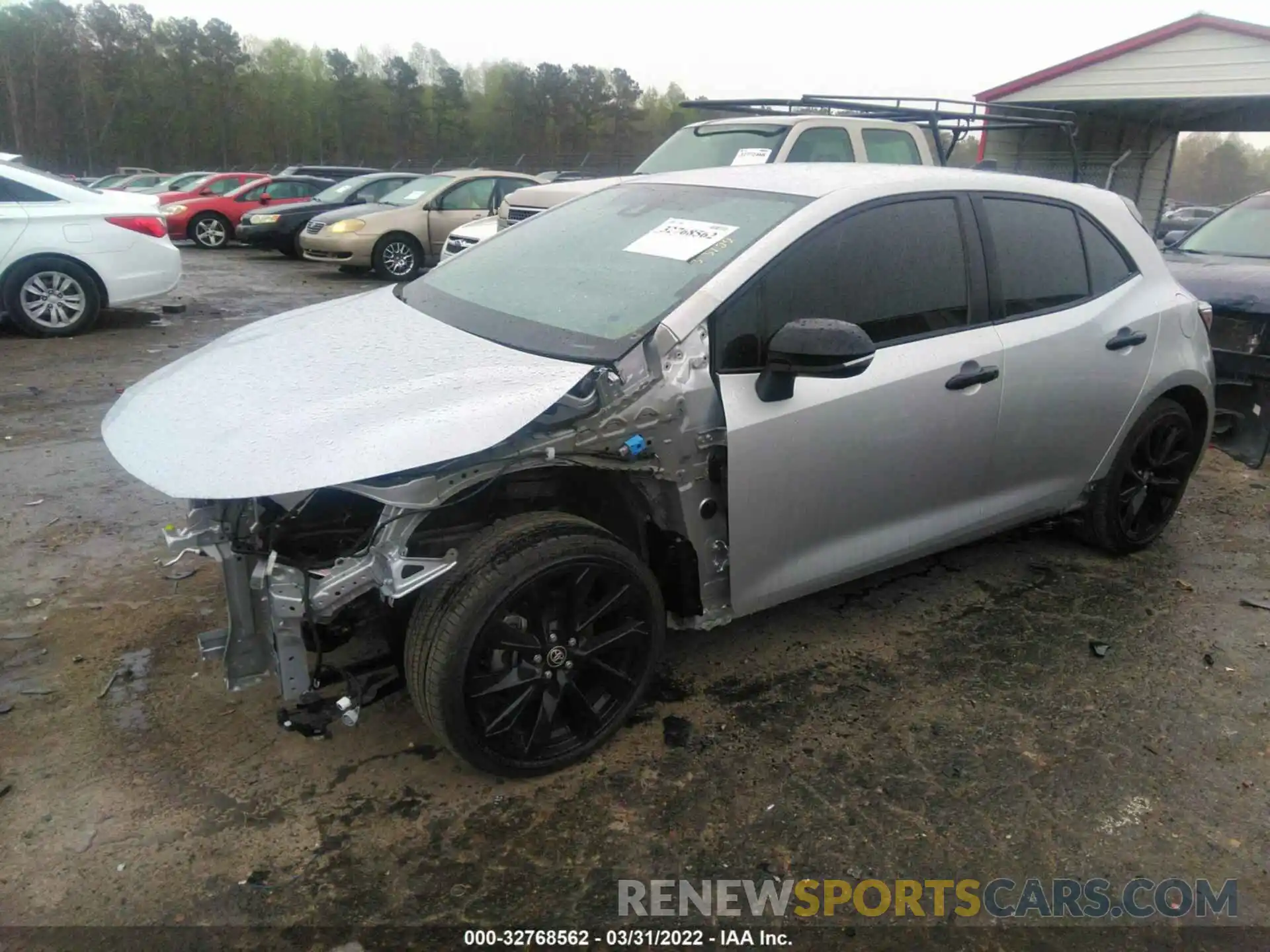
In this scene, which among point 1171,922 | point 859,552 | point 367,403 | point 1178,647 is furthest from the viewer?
point 1178,647

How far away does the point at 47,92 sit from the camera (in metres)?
46.6

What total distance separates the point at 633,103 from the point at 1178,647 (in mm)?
56274

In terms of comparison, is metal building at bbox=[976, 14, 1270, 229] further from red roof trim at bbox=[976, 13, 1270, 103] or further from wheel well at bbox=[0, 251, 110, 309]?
wheel well at bbox=[0, 251, 110, 309]

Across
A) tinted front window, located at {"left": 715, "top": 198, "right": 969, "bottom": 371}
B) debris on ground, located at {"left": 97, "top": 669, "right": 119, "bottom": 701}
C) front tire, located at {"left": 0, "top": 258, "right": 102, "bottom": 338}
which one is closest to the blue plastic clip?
tinted front window, located at {"left": 715, "top": 198, "right": 969, "bottom": 371}

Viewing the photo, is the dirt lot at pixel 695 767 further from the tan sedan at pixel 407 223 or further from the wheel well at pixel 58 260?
the tan sedan at pixel 407 223

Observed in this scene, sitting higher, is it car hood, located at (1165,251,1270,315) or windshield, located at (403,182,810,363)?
windshield, located at (403,182,810,363)

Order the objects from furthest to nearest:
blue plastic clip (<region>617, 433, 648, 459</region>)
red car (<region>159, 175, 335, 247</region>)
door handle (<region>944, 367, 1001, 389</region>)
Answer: red car (<region>159, 175, 335, 247</region>) → door handle (<region>944, 367, 1001, 389</region>) → blue plastic clip (<region>617, 433, 648, 459</region>)

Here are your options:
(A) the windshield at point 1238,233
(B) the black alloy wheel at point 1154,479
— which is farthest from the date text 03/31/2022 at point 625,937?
(A) the windshield at point 1238,233

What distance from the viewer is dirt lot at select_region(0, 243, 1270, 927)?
2336 mm

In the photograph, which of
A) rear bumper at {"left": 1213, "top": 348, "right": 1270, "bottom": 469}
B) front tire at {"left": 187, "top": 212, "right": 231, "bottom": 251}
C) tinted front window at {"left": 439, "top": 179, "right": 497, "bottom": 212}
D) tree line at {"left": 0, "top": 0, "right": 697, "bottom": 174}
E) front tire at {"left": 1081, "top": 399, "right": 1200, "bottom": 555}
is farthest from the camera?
tree line at {"left": 0, "top": 0, "right": 697, "bottom": 174}

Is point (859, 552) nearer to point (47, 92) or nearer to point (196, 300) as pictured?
point (196, 300)

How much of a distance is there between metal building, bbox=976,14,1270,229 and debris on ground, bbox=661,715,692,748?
12523 millimetres

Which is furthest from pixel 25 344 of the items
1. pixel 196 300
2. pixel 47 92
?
pixel 47 92

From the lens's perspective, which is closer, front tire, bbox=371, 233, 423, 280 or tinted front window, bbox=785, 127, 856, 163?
tinted front window, bbox=785, 127, 856, 163
